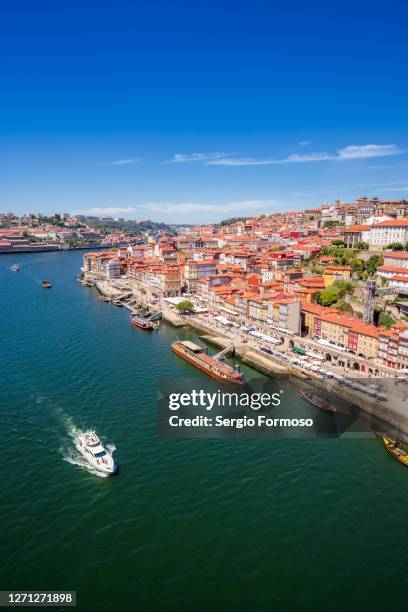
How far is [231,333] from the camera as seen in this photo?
31.6 m

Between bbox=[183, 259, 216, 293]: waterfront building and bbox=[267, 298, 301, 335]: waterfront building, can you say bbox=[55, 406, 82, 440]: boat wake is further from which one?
bbox=[183, 259, 216, 293]: waterfront building

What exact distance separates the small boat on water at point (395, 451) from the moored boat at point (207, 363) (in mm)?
8276

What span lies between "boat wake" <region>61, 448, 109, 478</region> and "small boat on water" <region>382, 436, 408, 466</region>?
10.2 metres

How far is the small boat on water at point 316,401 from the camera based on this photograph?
63.1ft

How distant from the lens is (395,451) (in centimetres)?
1536

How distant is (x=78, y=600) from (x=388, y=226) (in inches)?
1506

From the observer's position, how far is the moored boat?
74.6 ft

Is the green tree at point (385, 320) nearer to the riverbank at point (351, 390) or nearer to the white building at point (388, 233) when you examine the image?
the riverbank at point (351, 390)

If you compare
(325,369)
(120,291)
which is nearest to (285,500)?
(325,369)

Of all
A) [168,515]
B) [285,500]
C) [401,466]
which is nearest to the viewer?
[168,515]

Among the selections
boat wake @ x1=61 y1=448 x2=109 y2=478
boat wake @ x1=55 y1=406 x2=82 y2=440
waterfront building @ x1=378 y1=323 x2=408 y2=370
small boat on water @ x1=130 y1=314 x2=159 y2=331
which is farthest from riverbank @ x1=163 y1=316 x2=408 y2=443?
boat wake @ x1=61 y1=448 x2=109 y2=478

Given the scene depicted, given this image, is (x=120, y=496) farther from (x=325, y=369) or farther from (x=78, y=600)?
(x=325, y=369)

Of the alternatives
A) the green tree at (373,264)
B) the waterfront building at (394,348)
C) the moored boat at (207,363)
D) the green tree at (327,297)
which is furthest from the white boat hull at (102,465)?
the green tree at (373,264)

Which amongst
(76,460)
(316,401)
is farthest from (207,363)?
(76,460)
